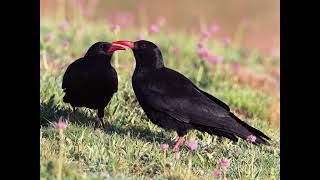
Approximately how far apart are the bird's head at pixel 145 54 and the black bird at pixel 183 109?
0.15 m

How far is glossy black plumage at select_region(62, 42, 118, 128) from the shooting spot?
697cm

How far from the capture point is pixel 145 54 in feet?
22.5

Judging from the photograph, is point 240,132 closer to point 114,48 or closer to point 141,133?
point 141,133

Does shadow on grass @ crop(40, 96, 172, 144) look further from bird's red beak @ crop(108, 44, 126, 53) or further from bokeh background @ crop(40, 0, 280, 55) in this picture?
bokeh background @ crop(40, 0, 280, 55)

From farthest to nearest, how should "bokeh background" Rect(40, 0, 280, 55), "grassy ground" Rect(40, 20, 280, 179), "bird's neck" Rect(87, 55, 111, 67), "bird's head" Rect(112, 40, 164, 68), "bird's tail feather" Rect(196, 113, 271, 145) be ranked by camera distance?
"bokeh background" Rect(40, 0, 280, 55) → "bird's neck" Rect(87, 55, 111, 67) → "bird's head" Rect(112, 40, 164, 68) → "bird's tail feather" Rect(196, 113, 271, 145) → "grassy ground" Rect(40, 20, 280, 179)

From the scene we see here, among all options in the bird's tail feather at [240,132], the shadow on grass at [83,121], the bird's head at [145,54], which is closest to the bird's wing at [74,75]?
the shadow on grass at [83,121]

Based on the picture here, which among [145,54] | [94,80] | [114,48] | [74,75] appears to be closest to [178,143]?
[145,54]

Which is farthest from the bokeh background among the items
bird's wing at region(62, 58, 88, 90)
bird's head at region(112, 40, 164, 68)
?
bird's head at region(112, 40, 164, 68)

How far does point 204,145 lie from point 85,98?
127 cm

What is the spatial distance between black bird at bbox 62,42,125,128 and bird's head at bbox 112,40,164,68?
0.13m

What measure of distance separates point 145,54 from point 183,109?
723mm
